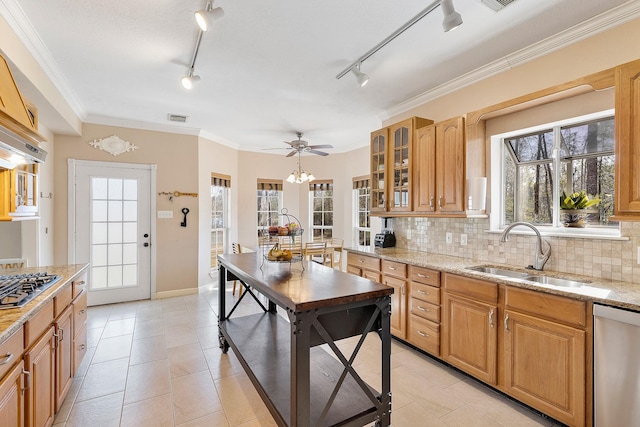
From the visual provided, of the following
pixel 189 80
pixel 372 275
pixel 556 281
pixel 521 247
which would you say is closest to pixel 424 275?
pixel 372 275

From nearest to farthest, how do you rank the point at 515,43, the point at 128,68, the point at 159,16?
the point at 159,16
the point at 515,43
the point at 128,68

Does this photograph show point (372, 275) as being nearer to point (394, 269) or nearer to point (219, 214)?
point (394, 269)

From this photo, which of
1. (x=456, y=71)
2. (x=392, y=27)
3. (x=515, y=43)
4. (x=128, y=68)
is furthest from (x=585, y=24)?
(x=128, y=68)

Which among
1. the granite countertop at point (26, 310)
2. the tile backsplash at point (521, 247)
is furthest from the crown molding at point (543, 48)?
the granite countertop at point (26, 310)

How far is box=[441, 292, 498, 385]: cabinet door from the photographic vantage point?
238 cm

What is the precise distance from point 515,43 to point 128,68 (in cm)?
352

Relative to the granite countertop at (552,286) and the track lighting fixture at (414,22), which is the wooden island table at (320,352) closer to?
the granite countertop at (552,286)

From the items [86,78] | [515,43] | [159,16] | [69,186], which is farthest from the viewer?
[69,186]

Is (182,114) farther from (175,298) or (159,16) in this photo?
(175,298)

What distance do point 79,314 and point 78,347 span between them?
0.26 meters

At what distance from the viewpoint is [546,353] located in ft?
6.72

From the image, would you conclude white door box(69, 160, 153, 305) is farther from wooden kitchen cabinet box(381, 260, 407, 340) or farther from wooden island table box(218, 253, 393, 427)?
wooden kitchen cabinet box(381, 260, 407, 340)

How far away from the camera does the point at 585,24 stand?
2.27 m

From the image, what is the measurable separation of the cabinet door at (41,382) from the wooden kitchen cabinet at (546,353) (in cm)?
295
